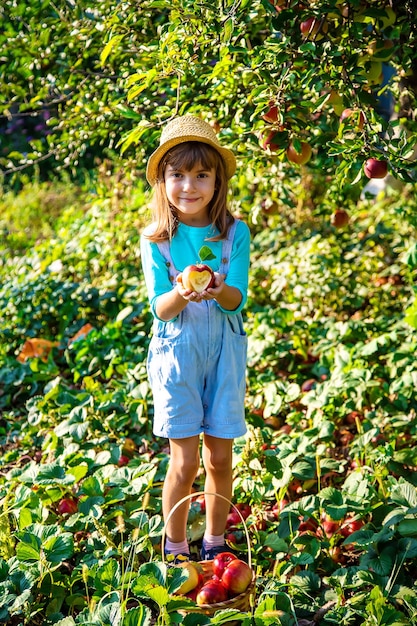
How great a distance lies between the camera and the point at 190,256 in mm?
2184

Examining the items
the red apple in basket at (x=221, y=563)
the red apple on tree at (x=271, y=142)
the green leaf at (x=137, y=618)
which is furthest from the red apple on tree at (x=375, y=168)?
the green leaf at (x=137, y=618)

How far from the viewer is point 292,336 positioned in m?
3.63

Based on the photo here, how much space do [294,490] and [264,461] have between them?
0.73 ft

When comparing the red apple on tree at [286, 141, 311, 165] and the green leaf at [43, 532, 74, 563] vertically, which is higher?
the red apple on tree at [286, 141, 311, 165]

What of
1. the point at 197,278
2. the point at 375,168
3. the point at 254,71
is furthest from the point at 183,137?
the point at 375,168

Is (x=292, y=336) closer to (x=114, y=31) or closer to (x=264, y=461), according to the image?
(x=264, y=461)

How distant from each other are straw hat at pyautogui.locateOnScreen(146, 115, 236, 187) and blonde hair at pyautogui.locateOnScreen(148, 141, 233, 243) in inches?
0.7

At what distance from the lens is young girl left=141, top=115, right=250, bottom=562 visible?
212 cm

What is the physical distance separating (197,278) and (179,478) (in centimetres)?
65

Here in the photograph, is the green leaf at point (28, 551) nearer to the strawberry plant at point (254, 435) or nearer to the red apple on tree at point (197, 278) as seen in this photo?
the strawberry plant at point (254, 435)

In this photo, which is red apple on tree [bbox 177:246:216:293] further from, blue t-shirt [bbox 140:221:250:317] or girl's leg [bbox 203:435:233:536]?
girl's leg [bbox 203:435:233:536]

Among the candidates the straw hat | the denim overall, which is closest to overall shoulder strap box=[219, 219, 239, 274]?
the denim overall

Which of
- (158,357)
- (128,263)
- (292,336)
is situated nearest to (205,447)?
(158,357)

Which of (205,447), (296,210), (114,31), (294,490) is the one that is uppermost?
(114,31)
